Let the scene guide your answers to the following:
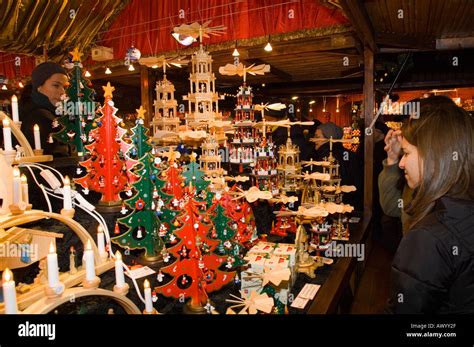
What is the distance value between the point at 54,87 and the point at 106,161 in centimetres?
87

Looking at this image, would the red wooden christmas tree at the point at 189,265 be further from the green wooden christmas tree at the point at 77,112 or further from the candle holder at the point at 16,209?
the green wooden christmas tree at the point at 77,112

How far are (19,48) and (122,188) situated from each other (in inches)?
116

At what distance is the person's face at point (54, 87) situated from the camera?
9.73ft

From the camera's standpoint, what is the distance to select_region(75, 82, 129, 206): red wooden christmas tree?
9.05ft

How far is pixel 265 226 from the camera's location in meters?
3.71

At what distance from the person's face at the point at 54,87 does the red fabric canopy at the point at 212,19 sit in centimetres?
244

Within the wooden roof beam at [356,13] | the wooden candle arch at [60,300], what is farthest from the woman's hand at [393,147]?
the wooden candle arch at [60,300]

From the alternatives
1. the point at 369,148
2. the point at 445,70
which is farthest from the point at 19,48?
the point at 445,70

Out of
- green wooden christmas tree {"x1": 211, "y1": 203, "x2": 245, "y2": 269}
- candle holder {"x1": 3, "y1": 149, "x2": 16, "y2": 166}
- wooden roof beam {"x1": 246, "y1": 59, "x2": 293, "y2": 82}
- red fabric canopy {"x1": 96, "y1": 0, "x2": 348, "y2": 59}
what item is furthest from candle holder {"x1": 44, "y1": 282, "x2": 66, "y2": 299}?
wooden roof beam {"x1": 246, "y1": 59, "x2": 293, "y2": 82}

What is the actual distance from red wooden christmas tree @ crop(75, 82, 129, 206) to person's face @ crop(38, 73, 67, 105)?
0.54m

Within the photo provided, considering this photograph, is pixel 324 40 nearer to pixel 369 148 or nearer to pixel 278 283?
pixel 369 148

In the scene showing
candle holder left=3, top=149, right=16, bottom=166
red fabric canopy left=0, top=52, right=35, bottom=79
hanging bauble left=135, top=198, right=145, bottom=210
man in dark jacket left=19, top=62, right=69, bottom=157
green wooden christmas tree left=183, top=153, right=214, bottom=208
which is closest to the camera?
candle holder left=3, top=149, right=16, bottom=166

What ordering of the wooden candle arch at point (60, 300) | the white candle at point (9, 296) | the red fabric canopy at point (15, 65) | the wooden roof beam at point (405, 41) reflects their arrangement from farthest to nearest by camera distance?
the red fabric canopy at point (15, 65), the wooden roof beam at point (405, 41), the wooden candle arch at point (60, 300), the white candle at point (9, 296)

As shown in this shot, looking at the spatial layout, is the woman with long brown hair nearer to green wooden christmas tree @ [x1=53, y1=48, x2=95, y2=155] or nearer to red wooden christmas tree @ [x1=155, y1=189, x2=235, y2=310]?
red wooden christmas tree @ [x1=155, y1=189, x2=235, y2=310]
